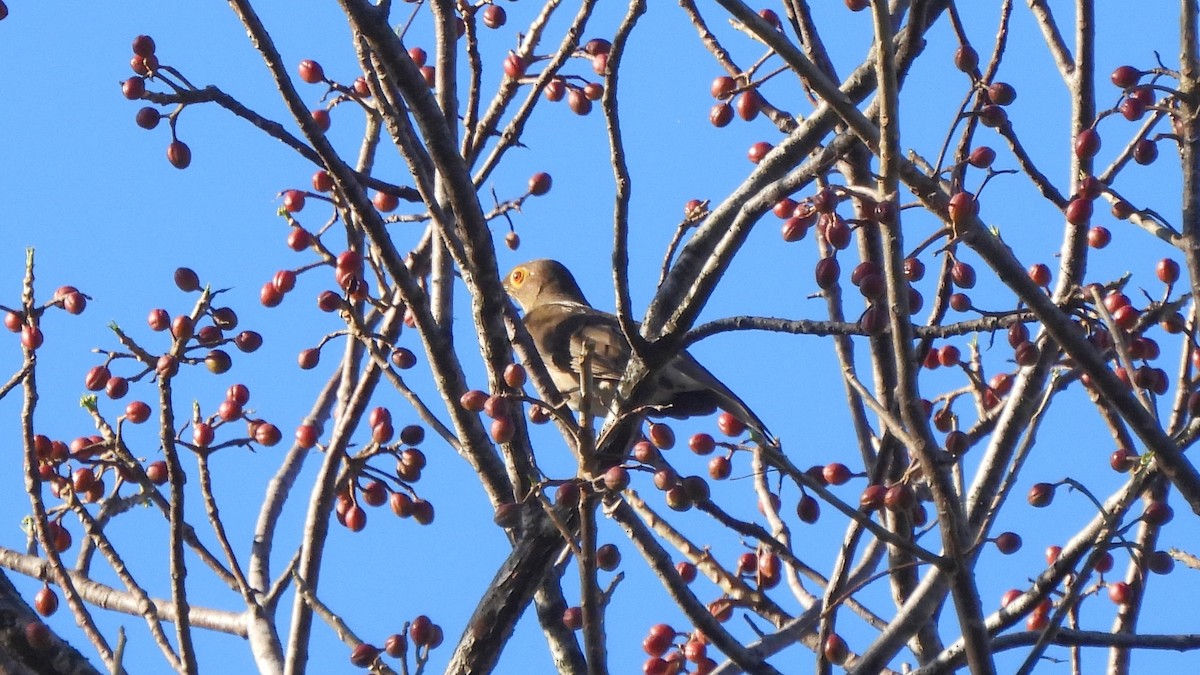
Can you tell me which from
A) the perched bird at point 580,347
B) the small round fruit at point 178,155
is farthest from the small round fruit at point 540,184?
the small round fruit at point 178,155

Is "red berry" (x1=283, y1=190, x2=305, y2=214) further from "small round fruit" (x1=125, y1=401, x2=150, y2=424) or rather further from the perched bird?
the perched bird

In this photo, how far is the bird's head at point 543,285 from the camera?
352 inches

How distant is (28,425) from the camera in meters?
3.31

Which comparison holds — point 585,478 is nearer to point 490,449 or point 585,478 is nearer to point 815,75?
point 815,75

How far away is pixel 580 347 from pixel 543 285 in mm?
2527

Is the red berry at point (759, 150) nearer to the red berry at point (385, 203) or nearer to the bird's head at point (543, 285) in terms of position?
the red berry at point (385, 203)

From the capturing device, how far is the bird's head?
29.3ft

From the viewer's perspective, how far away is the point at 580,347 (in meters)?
6.49

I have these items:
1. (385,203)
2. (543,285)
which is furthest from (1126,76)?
(543,285)

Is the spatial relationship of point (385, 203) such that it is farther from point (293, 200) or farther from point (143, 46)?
point (143, 46)

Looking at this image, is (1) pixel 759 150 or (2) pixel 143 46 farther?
(1) pixel 759 150

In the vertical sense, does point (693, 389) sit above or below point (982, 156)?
above

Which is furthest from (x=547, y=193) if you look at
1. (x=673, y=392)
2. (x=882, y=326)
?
(x=882, y=326)

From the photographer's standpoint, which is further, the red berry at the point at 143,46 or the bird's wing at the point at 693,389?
the bird's wing at the point at 693,389
